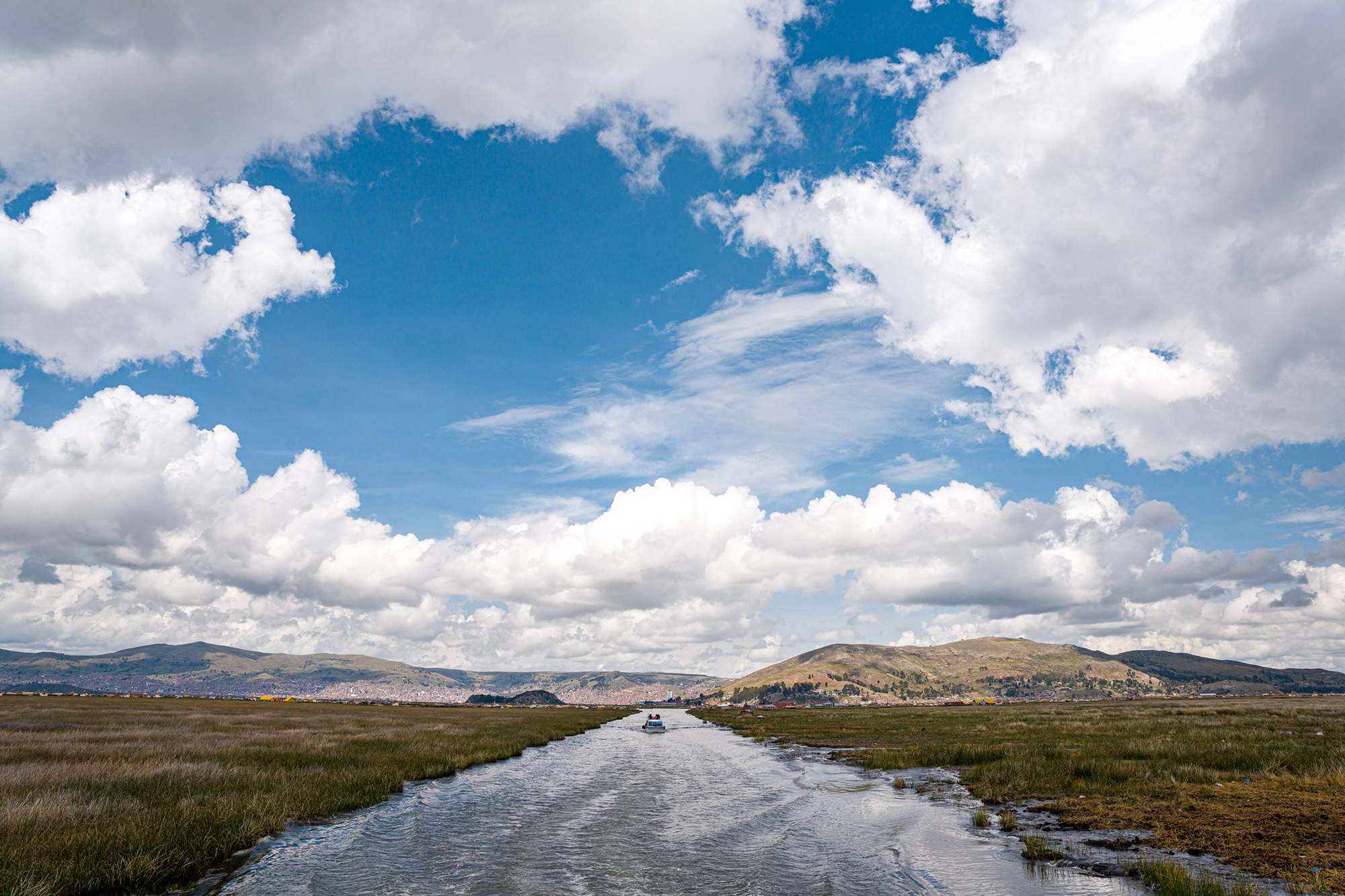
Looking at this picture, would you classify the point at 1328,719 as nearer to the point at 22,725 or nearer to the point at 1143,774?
the point at 1143,774

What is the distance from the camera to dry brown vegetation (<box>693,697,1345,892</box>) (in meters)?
14.6

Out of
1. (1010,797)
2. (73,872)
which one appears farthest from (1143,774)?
(73,872)

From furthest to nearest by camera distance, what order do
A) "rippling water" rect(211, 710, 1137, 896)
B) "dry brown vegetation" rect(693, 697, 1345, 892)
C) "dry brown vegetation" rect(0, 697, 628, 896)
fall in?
"dry brown vegetation" rect(693, 697, 1345, 892) → "rippling water" rect(211, 710, 1137, 896) → "dry brown vegetation" rect(0, 697, 628, 896)

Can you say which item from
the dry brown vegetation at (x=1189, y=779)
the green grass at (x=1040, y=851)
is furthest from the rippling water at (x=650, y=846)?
the dry brown vegetation at (x=1189, y=779)

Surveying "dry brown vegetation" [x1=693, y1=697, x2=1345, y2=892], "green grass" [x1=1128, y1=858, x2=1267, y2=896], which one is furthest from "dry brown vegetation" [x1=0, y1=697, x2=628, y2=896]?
"dry brown vegetation" [x1=693, y1=697, x2=1345, y2=892]

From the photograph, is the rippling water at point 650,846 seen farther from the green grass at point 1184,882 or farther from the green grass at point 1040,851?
the green grass at point 1184,882

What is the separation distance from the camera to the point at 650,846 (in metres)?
16.8

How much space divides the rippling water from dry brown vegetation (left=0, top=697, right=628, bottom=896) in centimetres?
143

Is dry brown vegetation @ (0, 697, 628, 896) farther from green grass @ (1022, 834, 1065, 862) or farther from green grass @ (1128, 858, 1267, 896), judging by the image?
green grass @ (1128, 858, 1267, 896)

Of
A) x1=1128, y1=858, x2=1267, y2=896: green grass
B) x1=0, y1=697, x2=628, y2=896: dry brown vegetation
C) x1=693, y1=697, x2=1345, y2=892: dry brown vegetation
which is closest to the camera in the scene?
x1=1128, y1=858, x2=1267, y2=896: green grass

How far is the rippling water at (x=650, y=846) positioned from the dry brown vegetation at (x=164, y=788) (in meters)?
1.43

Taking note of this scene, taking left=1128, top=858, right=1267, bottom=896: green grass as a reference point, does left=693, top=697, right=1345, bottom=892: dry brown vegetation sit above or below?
below

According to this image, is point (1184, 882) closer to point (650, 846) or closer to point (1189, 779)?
point (650, 846)

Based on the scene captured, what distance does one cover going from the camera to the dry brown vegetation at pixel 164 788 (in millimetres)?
12492
